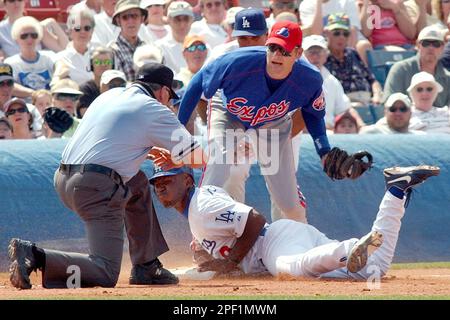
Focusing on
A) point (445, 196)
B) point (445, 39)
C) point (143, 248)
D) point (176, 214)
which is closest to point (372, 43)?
point (445, 39)

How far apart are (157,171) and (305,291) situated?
1.61 m

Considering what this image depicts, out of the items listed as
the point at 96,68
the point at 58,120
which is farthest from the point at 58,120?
the point at 96,68

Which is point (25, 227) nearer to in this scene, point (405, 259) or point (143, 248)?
point (143, 248)

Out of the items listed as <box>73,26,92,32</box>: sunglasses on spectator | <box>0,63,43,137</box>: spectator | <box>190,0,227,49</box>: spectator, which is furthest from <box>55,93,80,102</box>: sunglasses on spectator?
<box>190,0,227,49</box>: spectator

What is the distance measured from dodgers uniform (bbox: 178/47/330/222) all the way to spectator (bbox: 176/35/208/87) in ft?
10.3

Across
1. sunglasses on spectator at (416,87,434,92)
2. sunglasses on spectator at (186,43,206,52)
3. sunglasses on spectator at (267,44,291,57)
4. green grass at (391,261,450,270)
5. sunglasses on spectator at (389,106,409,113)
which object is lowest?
green grass at (391,261,450,270)

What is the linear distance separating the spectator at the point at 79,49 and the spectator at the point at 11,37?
548mm

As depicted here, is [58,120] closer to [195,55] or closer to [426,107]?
[195,55]

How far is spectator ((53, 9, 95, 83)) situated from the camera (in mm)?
11852

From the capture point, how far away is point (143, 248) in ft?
24.5

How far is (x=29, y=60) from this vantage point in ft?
38.8

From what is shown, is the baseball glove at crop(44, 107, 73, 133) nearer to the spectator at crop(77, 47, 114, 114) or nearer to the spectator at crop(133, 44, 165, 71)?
the spectator at crop(77, 47, 114, 114)

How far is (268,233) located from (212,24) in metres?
5.37

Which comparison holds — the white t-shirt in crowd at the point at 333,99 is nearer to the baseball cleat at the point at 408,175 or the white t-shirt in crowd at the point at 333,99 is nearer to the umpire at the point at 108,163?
the baseball cleat at the point at 408,175
